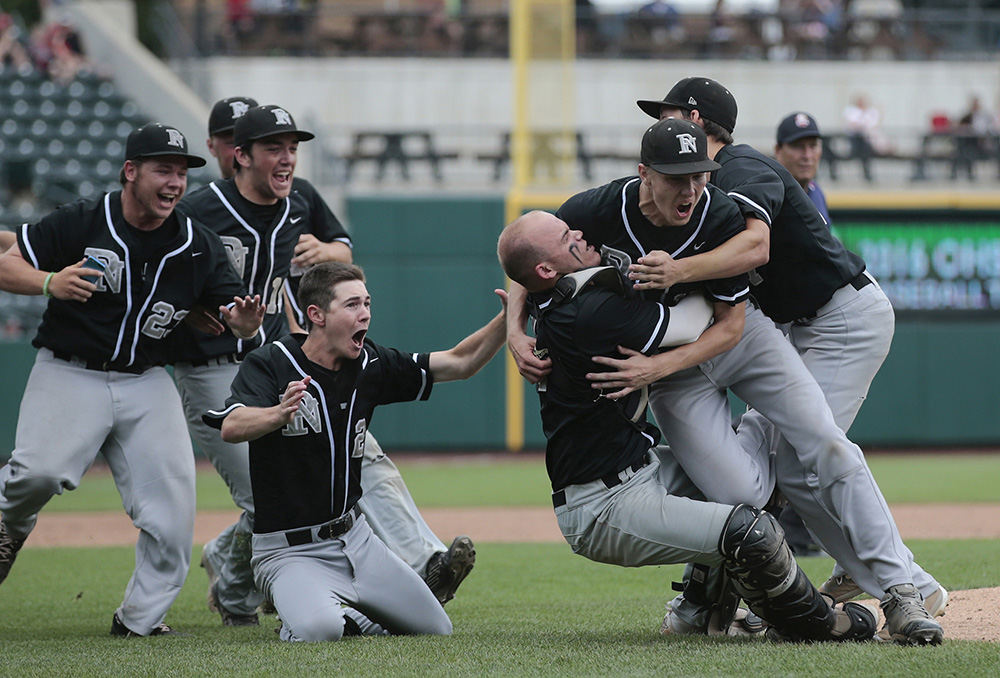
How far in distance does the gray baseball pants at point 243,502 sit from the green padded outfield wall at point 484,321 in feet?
30.2

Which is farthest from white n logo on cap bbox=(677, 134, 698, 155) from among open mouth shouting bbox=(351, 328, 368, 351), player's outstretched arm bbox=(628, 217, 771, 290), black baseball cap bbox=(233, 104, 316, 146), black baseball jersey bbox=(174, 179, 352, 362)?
black baseball jersey bbox=(174, 179, 352, 362)

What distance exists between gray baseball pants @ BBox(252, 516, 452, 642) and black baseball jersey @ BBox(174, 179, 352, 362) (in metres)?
1.23

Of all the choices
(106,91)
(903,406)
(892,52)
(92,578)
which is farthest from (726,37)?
(92,578)

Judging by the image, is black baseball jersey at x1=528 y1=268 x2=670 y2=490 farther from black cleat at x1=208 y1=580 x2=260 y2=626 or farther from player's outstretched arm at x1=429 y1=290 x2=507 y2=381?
black cleat at x1=208 y1=580 x2=260 y2=626

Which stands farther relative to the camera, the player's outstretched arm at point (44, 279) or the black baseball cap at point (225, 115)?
the black baseball cap at point (225, 115)

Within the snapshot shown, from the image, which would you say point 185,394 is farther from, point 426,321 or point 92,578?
point 426,321

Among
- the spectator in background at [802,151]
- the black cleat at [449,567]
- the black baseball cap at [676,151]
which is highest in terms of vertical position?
the black baseball cap at [676,151]

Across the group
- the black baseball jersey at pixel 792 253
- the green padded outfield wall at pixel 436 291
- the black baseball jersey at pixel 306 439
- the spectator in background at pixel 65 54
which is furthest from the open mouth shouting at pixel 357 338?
the spectator in background at pixel 65 54

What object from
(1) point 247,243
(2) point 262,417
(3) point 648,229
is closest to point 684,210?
(3) point 648,229

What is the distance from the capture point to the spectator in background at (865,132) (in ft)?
57.9

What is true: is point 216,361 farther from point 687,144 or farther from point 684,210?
point 687,144

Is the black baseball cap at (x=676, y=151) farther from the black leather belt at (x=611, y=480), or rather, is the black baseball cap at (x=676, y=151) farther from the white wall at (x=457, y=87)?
the white wall at (x=457, y=87)

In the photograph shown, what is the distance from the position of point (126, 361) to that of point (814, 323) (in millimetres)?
2902

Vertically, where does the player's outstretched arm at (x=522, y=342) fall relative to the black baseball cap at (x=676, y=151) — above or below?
below
